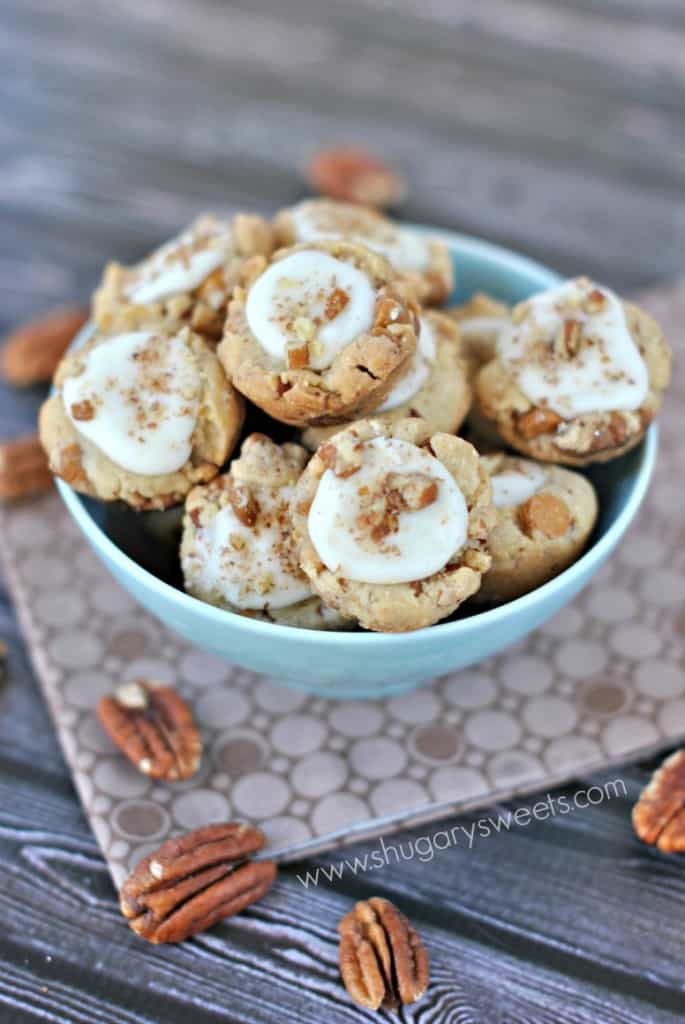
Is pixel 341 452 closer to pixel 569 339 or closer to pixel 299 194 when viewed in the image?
pixel 569 339

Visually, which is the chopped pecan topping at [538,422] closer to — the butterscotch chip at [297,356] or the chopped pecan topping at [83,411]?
the butterscotch chip at [297,356]

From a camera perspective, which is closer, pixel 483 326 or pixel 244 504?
pixel 244 504

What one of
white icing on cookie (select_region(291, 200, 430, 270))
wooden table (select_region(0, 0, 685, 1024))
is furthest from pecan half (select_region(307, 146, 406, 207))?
white icing on cookie (select_region(291, 200, 430, 270))

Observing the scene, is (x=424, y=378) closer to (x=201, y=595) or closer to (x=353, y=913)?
(x=201, y=595)

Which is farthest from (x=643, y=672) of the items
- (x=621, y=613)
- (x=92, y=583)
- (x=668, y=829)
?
(x=92, y=583)

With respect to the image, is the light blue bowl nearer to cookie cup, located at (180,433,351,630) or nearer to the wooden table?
cookie cup, located at (180,433,351,630)

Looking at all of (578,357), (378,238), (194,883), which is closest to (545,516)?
(578,357)
